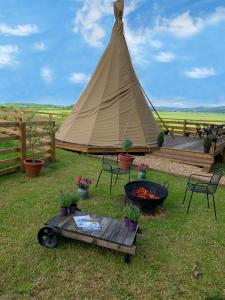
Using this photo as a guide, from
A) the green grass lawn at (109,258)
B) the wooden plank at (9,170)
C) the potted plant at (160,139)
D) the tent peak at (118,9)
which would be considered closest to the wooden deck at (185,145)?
the potted plant at (160,139)

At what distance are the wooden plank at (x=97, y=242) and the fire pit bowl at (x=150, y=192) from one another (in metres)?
1.78

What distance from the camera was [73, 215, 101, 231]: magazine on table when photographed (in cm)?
435

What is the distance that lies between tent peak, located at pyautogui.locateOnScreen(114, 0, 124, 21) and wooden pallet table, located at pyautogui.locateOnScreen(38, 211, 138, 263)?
1145 cm

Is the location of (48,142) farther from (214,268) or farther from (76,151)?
(214,268)

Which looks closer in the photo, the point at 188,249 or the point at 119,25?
the point at 188,249

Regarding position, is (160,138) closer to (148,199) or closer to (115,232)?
(148,199)

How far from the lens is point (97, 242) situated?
410 centimetres

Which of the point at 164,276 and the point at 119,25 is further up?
the point at 119,25

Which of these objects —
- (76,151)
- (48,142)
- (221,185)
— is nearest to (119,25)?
(76,151)

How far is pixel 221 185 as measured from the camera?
328 inches

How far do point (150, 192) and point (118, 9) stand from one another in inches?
402

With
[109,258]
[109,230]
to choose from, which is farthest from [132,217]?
[109,258]

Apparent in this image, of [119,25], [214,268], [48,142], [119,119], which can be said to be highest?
[119,25]

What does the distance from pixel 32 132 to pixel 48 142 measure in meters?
0.95
